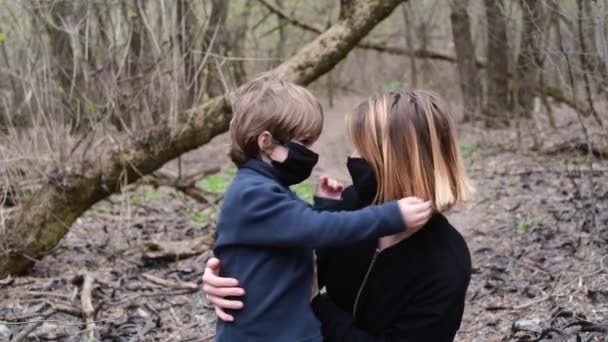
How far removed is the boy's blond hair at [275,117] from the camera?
6.59 ft

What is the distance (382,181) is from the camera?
1.98 m

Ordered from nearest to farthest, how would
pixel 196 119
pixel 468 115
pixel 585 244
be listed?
pixel 585 244 → pixel 196 119 → pixel 468 115

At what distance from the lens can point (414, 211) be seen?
1.84 meters

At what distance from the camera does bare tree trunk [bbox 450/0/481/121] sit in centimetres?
1228

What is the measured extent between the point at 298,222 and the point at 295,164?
0.66 feet

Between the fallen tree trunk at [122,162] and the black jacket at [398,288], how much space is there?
280cm

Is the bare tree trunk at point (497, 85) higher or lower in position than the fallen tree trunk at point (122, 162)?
lower

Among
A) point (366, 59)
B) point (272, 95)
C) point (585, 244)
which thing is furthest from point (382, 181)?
point (366, 59)

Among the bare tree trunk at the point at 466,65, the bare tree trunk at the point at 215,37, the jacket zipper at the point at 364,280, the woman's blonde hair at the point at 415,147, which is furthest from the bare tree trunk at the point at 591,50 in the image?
the bare tree trunk at the point at 466,65

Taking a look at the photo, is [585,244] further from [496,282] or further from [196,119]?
[196,119]

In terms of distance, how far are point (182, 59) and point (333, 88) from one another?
13.5 metres

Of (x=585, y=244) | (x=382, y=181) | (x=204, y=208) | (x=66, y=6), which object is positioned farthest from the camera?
(x=204, y=208)

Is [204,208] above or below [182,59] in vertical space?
below

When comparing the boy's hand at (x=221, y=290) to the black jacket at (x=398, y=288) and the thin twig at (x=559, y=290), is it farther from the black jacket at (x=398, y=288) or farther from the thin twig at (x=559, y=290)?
the thin twig at (x=559, y=290)
